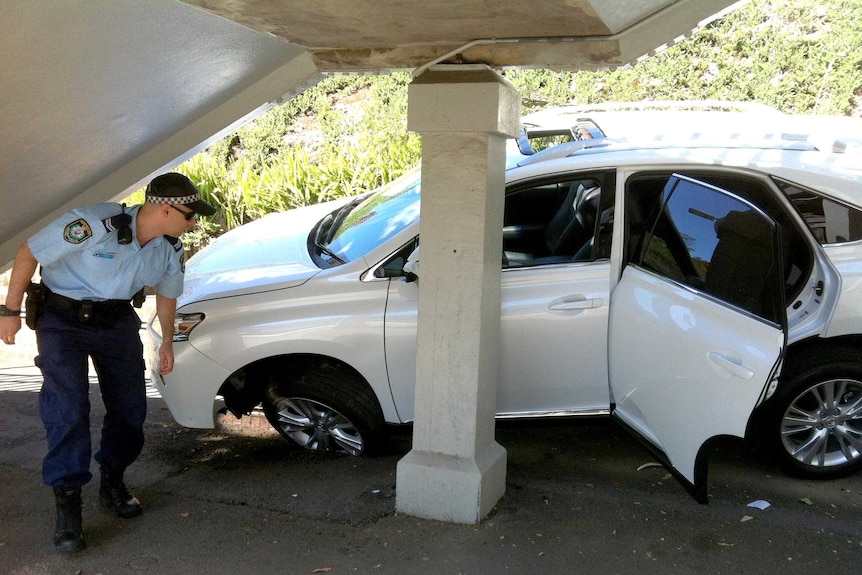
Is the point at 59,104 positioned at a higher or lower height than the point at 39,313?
higher

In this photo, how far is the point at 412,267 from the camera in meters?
4.56

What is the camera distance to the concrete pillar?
3898mm

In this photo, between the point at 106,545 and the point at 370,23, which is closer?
the point at 370,23

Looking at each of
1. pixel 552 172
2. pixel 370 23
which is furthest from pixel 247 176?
pixel 370 23

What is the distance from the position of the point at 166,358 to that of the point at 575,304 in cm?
215

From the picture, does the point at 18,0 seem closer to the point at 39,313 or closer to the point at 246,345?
the point at 39,313

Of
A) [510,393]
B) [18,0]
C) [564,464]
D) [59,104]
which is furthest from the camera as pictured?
[564,464]

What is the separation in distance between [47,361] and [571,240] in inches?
109

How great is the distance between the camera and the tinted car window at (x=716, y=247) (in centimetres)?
388

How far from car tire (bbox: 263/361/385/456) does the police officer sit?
2.94 ft

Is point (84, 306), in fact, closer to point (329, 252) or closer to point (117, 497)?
point (117, 497)

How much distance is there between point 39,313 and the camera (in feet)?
12.6

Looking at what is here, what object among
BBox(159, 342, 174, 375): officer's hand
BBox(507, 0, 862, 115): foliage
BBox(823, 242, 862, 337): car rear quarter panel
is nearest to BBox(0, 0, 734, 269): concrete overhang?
BBox(159, 342, 174, 375): officer's hand

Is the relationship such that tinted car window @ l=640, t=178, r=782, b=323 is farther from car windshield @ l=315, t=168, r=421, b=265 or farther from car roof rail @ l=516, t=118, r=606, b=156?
car windshield @ l=315, t=168, r=421, b=265
